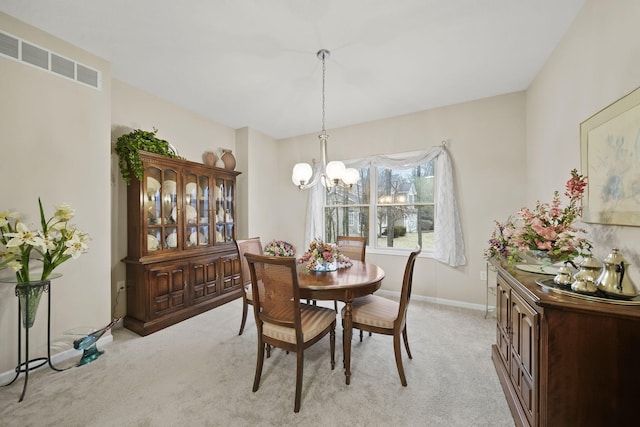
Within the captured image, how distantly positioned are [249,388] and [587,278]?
2.18 m

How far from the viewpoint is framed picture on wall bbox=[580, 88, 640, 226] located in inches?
52.5

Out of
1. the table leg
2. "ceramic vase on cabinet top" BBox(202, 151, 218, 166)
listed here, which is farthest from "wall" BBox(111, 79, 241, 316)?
the table leg

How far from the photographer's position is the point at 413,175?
3.82m

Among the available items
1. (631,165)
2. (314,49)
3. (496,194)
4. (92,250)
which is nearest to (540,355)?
(631,165)

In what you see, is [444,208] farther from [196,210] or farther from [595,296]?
[196,210]

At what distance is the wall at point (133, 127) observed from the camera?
2.83m

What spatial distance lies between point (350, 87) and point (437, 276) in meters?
2.82

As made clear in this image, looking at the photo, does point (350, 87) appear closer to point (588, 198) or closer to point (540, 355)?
point (588, 198)

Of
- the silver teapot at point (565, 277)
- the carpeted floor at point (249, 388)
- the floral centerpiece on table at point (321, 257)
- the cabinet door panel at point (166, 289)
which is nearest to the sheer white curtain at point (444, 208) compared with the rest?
the carpeted floor at point (249, 388)

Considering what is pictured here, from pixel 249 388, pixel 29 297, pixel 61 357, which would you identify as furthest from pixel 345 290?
pixel 61 357

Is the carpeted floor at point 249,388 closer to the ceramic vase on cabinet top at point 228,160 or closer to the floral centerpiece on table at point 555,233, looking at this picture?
the floral centerpiece on table at point 555,233

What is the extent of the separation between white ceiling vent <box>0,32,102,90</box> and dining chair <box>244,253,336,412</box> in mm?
2422

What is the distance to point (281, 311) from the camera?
1.76 metres

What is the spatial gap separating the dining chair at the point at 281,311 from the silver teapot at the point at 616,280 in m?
1.55
